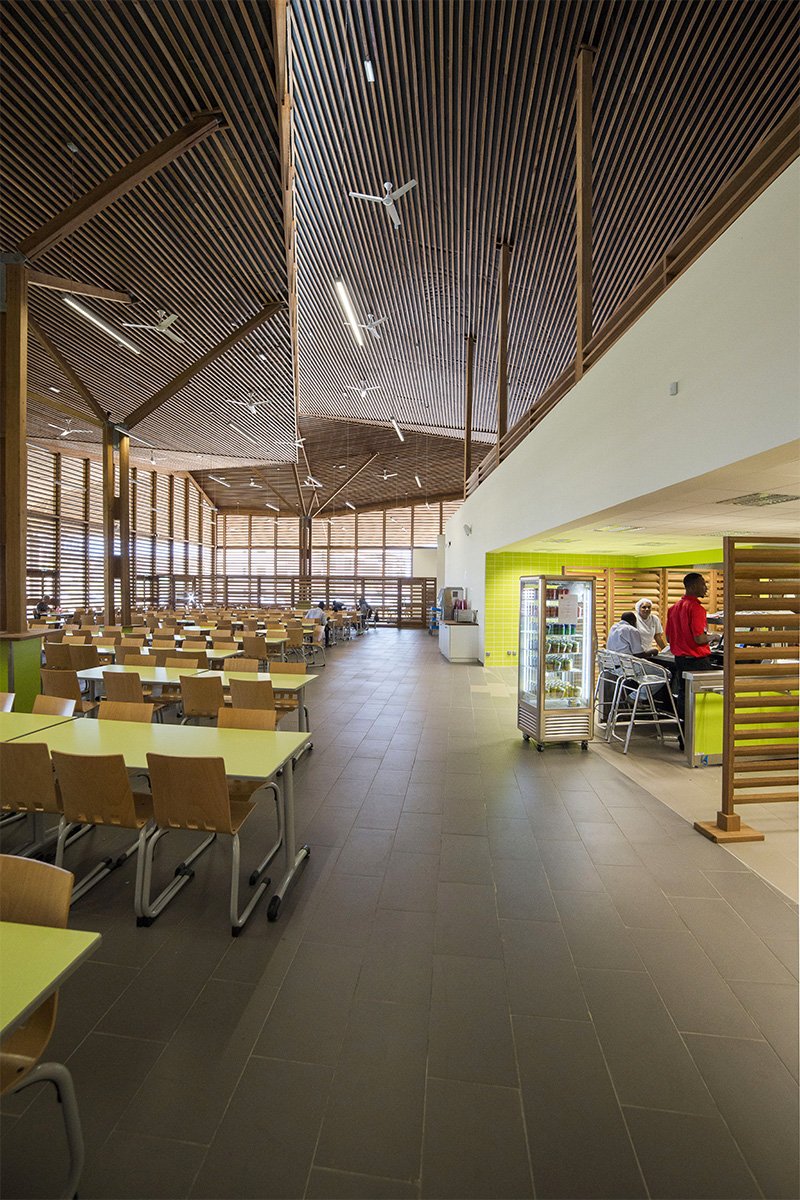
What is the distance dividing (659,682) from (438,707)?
9.04 feet

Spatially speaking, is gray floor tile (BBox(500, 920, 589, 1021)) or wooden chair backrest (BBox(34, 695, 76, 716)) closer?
gray floor tile (BBox(500, 920, 589, 1021))

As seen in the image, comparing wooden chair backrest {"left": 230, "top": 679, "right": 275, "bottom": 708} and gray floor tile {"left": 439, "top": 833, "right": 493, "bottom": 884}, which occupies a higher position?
wooden chair backrest {"left": 230, "top": 679, "right": 275, "bottom": 708}

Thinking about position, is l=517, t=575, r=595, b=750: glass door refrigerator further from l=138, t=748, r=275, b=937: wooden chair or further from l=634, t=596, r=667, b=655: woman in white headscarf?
l=138, t=748, r=275, b=937: wooden chair

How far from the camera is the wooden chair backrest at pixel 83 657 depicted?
6168 mm

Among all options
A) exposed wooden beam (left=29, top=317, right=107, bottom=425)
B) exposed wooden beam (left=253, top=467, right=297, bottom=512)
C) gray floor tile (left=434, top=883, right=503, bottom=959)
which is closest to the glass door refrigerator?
gray floor tile (left=434, top=883, right=503, bottom=959)

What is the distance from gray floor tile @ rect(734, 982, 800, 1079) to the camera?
71.1 inches

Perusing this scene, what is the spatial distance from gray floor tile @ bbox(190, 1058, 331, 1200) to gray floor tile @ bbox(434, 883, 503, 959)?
2.57 feet

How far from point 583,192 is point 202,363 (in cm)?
661

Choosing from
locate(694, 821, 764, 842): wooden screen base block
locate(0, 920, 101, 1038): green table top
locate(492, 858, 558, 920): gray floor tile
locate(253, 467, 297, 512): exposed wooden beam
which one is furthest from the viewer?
locate(253, 467, 297, 512): exposed wooden beam

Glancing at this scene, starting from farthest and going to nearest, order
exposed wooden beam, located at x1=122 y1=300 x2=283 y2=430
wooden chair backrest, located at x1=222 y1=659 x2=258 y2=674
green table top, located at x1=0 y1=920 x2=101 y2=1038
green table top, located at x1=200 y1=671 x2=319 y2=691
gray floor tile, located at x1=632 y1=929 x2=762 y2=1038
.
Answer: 1. exposed wooden beam, located at x1=122 y1=300 x2=283 y2=430
2. wooden chair backrest, located at x1=222 y1=659 x2=258 y2=674
3. green table top, located at x1=200 y1=671 x2=319 y2=691
4. gray floor tile, located at x1=632 y1=929 x2=762 y2=1038
5. green table top, located at x1=0 y1=920 x2=101 y2=1038

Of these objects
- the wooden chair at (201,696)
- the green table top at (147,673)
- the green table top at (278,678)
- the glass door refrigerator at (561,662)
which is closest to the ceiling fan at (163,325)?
the green table top at (147,673)

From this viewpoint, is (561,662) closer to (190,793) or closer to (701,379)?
(701,379)

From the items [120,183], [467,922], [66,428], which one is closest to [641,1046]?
[467,922]

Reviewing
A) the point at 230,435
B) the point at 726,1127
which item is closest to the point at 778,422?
the point at 726,1127
